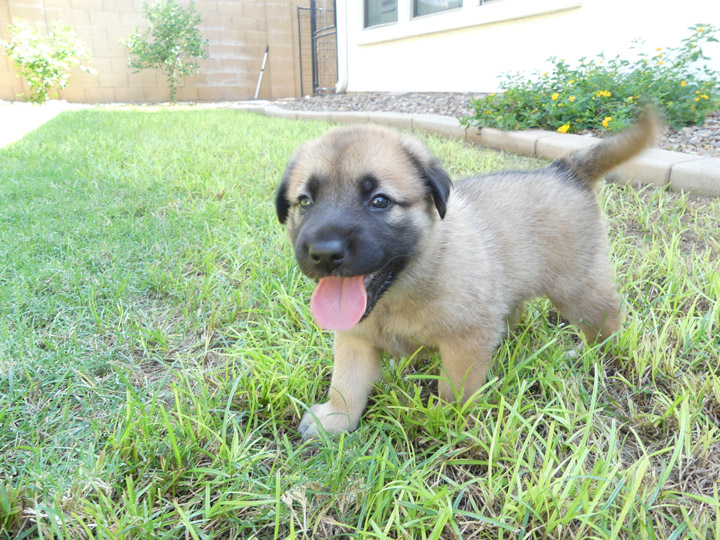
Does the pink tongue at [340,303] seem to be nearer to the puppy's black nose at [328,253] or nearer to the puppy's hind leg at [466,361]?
the puppy's black nose at [328,253]

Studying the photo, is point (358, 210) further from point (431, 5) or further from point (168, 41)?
point (168, 41)

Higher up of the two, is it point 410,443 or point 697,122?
point 697,122

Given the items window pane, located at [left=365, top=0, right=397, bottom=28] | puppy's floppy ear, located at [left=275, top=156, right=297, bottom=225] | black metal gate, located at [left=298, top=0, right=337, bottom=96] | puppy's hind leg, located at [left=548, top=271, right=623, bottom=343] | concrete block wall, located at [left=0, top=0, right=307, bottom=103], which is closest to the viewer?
puppy's floppy ear, located at [left=275, top=156, right=297, bottom=225]

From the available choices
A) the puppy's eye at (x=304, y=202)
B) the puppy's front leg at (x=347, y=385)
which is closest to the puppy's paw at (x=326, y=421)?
the puppy's front leg at (x=347, y=385)

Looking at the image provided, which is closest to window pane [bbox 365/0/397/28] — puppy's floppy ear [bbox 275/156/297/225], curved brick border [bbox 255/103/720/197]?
Result: curved brick border [bbox 255/103/720/197]

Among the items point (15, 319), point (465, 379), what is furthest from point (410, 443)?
point (15, 319)

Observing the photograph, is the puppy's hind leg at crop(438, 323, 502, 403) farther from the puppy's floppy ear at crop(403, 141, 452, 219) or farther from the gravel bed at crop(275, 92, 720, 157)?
the gravel bed at crop(275, 92, 720, 157)

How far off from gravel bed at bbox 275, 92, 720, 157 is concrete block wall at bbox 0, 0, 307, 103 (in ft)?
16.2

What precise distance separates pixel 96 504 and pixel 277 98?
16060 mm

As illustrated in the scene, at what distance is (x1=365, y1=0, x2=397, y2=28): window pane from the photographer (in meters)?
9.71

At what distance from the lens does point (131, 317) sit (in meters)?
2.12

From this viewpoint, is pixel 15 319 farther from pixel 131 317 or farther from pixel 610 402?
pixel 610 402

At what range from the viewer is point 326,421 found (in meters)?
1.65

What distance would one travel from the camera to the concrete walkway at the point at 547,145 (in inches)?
136
